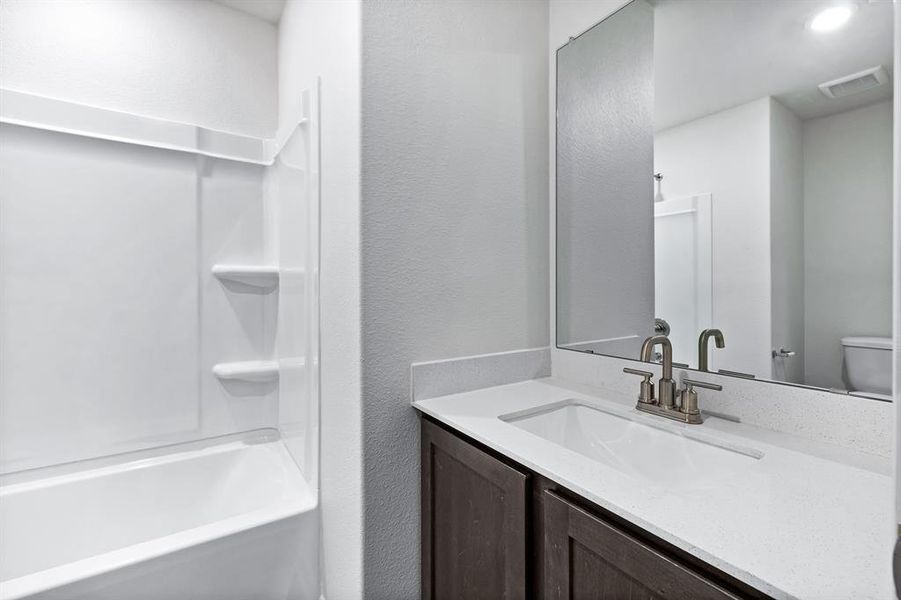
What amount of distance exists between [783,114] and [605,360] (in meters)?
0.78

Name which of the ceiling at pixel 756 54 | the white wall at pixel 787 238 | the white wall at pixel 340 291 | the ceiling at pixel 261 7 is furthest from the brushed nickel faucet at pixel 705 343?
the ceiling at pixel 261 7

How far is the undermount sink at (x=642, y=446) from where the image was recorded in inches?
34.8

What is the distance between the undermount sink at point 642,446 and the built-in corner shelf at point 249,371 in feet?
4.36

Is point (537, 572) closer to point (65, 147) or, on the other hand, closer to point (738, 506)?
point (738, 506)

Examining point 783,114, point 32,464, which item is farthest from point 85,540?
point 783,114

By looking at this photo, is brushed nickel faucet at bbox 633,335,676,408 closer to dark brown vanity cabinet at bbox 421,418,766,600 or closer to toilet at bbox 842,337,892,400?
toilet at bbox 842,337,892,400

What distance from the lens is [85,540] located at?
1.59m

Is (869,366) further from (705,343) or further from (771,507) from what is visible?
(771,507)

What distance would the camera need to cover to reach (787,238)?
3.15 ft

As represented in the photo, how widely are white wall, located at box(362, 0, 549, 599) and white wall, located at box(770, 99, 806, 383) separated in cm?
70

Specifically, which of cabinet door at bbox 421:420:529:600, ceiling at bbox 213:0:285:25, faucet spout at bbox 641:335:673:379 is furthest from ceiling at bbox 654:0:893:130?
ceiling at bbox 213:0:285:25

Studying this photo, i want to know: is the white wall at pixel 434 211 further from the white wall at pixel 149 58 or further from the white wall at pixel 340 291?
the white wall at pixel 149 58

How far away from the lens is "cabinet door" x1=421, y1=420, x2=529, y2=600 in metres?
0.89

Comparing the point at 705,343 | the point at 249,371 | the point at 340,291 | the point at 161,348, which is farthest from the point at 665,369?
the point at 161,348
